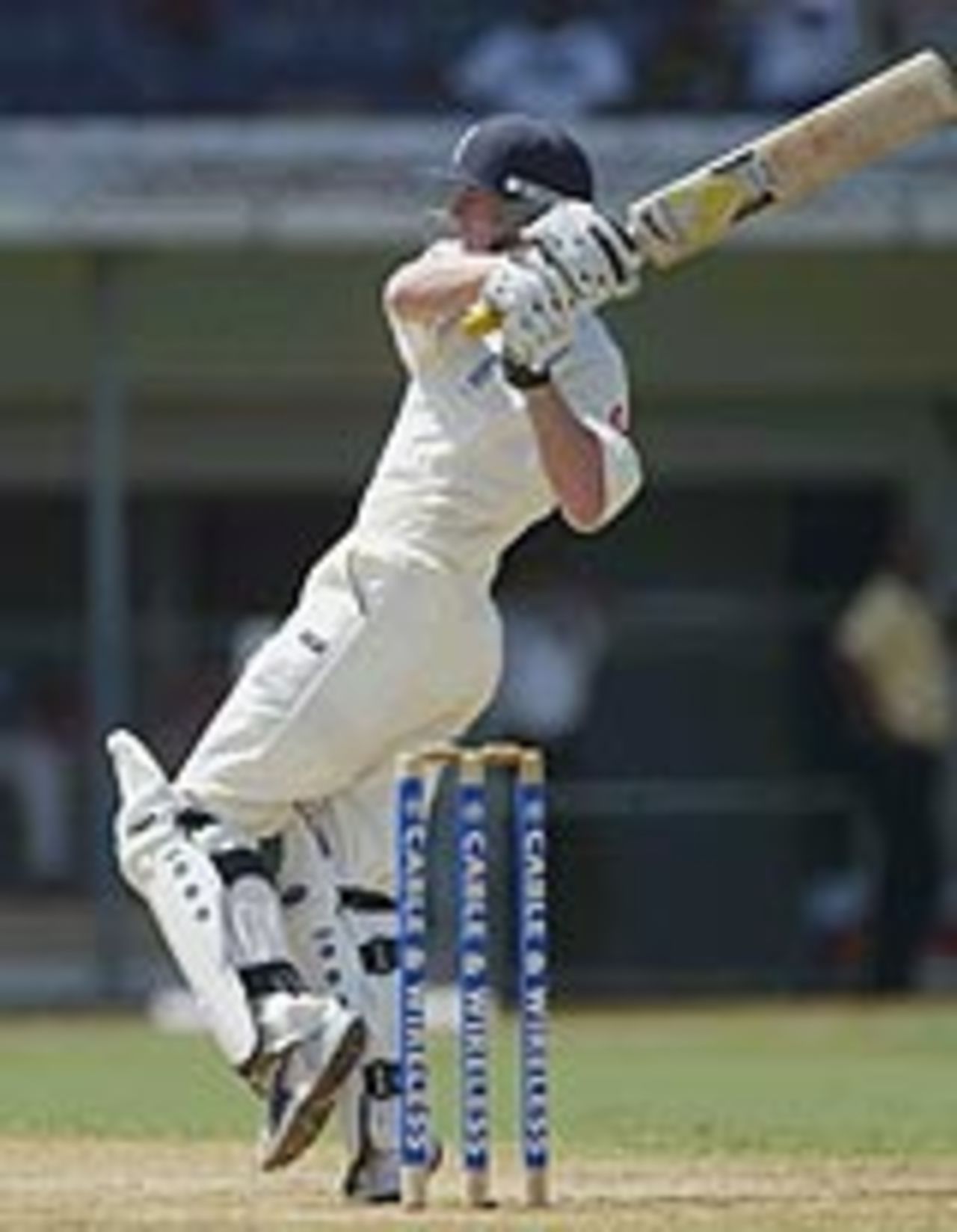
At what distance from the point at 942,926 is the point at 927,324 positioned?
2.95m

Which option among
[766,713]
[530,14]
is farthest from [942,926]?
[530,14]

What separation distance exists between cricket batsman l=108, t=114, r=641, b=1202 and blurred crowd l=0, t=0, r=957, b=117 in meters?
13.0

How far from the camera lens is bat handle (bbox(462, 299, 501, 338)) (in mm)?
9188

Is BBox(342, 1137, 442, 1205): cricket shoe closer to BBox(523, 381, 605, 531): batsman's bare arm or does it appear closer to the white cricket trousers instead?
the white cricket trousers

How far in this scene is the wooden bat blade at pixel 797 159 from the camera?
9.22 metres

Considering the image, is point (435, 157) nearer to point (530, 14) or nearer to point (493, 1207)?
point (530, 14)

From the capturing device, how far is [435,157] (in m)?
21.8

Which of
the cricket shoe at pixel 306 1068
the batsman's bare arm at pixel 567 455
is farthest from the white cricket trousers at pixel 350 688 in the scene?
the batsman's bare arm at pixel 567 455

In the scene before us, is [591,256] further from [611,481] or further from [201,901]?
[201,901]

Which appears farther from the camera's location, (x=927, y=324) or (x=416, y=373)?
(x=927, y=324)

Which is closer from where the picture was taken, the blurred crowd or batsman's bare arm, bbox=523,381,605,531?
batsman's bare arm, bbox=523,381,605,531

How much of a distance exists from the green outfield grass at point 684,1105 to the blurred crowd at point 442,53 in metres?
4.45

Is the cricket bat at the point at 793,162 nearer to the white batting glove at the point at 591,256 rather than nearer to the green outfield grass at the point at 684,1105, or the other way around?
the white batting glove at the point at 591,256

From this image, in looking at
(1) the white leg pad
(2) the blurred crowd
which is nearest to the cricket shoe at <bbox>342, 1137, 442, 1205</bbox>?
(1) the white leg pad
